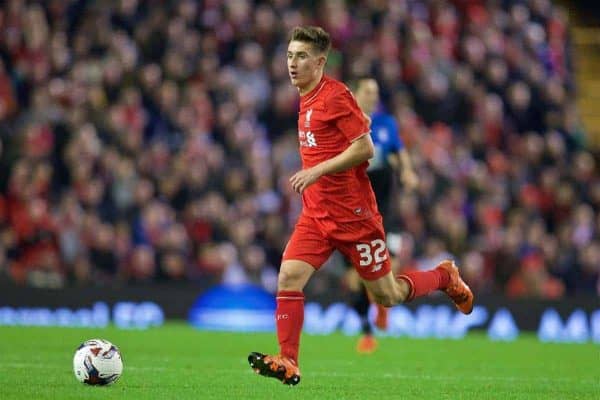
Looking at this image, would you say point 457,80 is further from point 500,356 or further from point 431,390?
point 431,390

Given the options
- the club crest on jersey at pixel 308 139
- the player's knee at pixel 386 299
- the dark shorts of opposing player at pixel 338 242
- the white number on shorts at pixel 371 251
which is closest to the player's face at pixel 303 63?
the club crest on jersey at pixel 308 139

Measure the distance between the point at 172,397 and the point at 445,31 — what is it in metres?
14.9

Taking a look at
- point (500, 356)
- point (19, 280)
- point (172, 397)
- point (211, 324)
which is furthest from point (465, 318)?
point (172, 397)

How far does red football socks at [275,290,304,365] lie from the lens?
8125 millimetres

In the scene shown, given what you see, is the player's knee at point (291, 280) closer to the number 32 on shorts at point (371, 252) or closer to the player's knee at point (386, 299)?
the number 32 on shorts at point (371, 252)

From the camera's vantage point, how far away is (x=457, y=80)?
20969 mm

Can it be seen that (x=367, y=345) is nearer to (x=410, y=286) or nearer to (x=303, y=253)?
(x=410, y=286)

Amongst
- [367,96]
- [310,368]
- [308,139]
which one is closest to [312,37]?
[308,139]

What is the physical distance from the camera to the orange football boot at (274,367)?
777 centimetres

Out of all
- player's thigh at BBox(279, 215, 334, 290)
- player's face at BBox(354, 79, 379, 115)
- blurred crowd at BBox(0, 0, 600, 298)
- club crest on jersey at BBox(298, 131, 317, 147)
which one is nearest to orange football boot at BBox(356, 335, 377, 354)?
player's face at BBox(354, 79, 379, 115)

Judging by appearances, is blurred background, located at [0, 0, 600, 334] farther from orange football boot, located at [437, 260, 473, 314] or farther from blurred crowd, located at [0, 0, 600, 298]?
orange football boot, located at [437, 260, 473, 314]

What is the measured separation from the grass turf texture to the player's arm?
1339mm

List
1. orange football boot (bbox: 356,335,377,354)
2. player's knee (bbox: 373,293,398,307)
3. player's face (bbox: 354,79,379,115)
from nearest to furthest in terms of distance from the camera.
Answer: player's knee (bbox: 373,293,398,307) → player's face (bbox: 354,79,379,115) → orange football boot (bbox: 356,335,377,354)

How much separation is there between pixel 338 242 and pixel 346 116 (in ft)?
2.67
